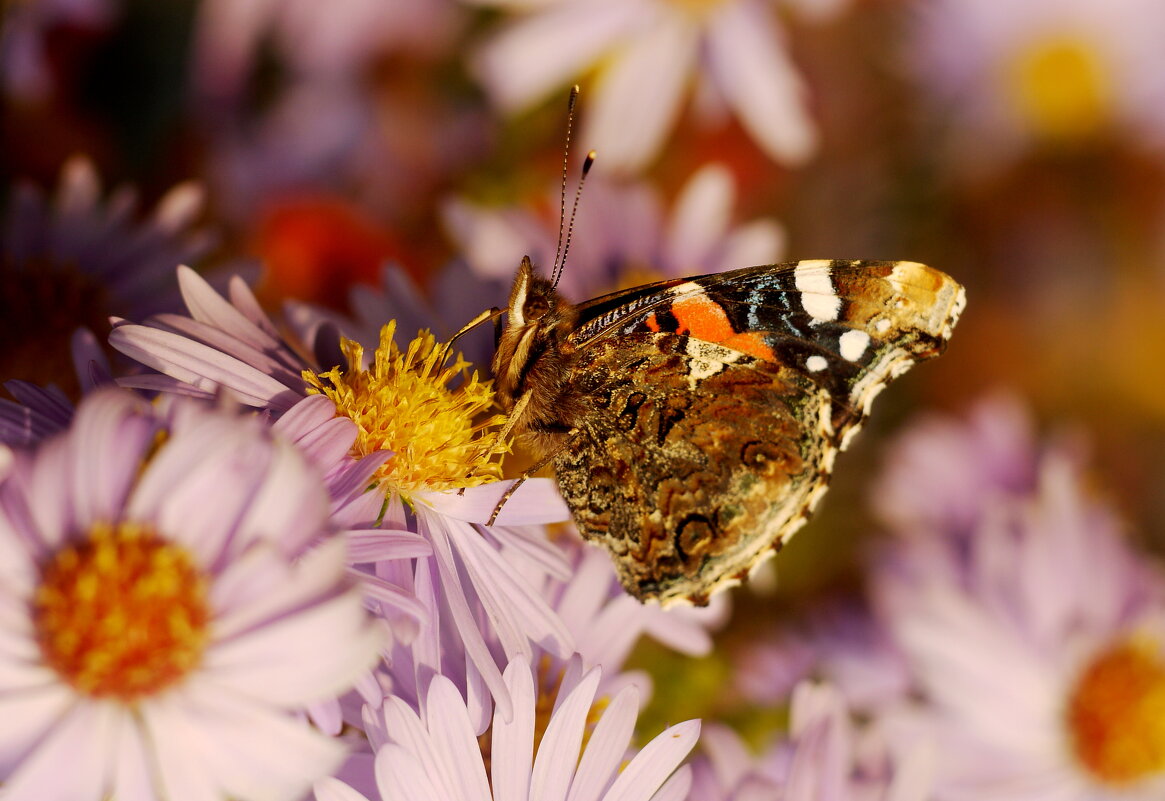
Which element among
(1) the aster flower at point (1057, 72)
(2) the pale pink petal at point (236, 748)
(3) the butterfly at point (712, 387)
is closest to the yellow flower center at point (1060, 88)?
(1) the aster flower at point (1057, 72)

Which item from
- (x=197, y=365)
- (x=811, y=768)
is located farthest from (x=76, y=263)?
(x=811, y=768)

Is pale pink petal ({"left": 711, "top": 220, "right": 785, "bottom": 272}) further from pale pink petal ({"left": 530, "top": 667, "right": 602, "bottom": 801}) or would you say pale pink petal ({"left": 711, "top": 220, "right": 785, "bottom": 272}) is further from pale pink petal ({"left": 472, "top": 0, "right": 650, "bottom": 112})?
pale pink petal ({"left": 530, "top": 667, "right": 602, "bottom": 801})

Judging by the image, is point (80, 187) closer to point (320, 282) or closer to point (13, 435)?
point (320, 282)

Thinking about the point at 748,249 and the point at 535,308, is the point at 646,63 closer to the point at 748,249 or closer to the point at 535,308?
the point at 748,249

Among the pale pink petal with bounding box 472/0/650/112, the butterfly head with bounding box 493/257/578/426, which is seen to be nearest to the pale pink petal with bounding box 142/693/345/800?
the butterfly head with bounding box 493/257/578/426

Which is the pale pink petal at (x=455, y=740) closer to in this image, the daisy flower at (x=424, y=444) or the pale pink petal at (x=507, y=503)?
the daisy flower at (x=424, y=444)
